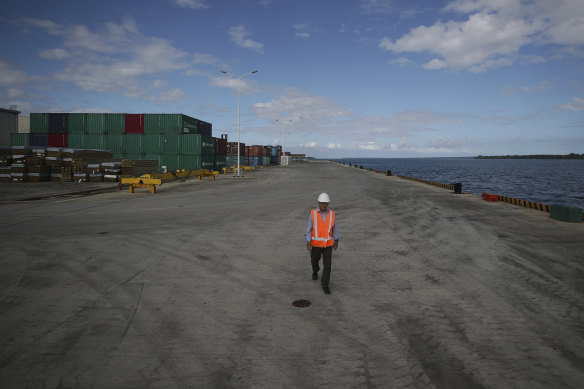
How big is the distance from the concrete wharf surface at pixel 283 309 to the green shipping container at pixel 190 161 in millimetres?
27615

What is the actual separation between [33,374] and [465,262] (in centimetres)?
837

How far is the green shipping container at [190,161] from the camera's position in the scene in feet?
127

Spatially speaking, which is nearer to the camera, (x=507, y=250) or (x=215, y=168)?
(x=507, y=250)

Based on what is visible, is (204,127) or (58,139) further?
(204,127)

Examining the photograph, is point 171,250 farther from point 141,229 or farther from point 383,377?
point 383,377

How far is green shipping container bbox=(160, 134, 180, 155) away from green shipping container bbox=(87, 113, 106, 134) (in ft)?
21.9

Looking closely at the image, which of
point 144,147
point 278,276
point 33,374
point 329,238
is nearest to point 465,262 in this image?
point 329,238

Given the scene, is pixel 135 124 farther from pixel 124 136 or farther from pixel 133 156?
pixel 133 156

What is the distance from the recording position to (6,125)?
146ft

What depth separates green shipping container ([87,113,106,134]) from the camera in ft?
125

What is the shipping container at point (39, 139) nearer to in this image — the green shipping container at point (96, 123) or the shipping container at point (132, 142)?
the green shipping container at point (96, 123)

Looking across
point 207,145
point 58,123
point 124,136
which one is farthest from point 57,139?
point 207,145

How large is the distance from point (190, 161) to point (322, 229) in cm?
3494

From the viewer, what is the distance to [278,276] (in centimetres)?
709
